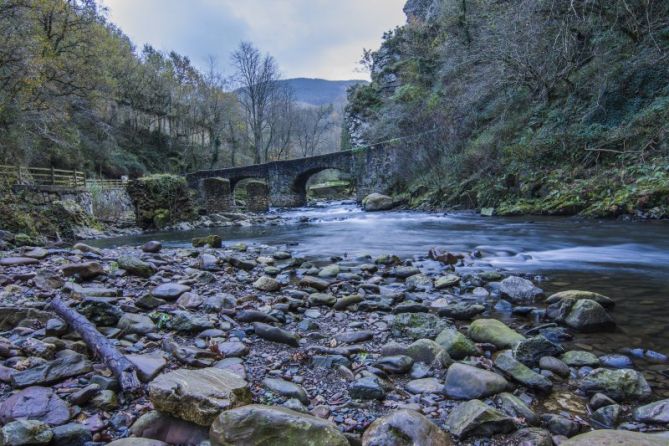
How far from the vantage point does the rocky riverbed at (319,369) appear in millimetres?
1686

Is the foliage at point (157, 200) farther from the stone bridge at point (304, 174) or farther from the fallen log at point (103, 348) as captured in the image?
the fallen log at point (103, 348)

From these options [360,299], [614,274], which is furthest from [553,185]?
[360,299]

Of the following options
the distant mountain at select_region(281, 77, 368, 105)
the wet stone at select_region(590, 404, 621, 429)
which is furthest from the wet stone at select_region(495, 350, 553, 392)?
the distant mountain at select_region(281, 77, 368, 105)

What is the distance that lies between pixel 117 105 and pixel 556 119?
37.0 meters

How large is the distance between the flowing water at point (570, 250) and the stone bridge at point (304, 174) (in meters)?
11.4

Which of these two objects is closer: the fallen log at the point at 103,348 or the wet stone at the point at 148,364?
the fallen log at the point at 103,348

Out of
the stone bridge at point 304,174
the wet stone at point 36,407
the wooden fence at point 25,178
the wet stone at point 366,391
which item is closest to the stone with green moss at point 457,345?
the wet stone at point 366,391

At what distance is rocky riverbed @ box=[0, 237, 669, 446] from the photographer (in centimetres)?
169

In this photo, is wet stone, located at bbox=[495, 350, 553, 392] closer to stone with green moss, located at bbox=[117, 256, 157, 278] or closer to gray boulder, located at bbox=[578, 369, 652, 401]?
gray boulder, located at bbox=[578, 369, 652, 401]

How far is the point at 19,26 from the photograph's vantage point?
40.0 feet

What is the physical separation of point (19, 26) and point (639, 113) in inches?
760

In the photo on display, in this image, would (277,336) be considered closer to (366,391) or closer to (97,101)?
(366,391)

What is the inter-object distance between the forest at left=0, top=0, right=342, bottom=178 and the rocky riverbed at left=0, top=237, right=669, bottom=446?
1340 centimetres

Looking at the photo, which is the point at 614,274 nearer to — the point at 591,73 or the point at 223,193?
the point at 591,73
